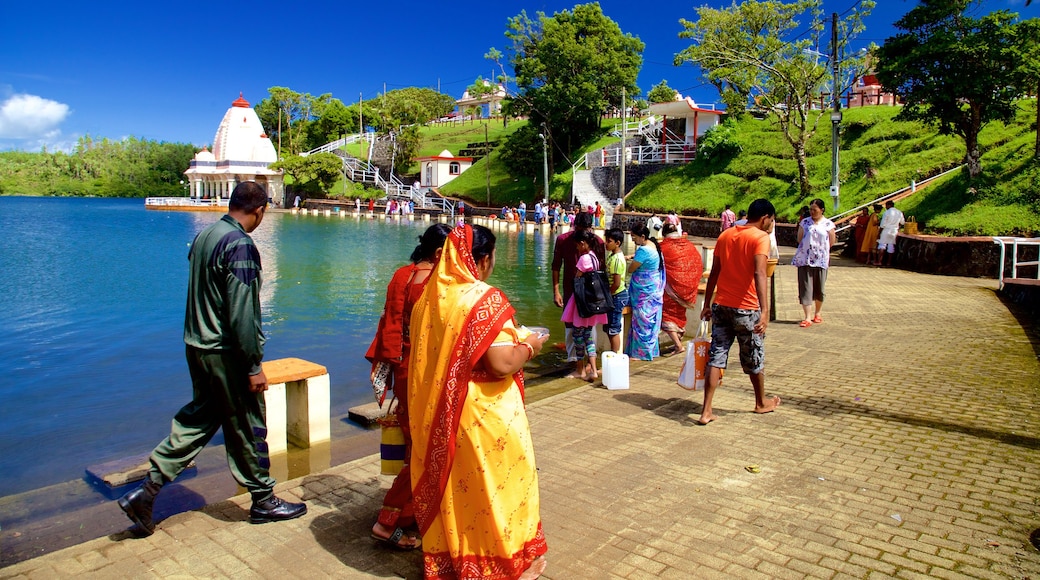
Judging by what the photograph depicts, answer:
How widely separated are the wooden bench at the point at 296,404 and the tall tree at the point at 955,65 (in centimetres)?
1725

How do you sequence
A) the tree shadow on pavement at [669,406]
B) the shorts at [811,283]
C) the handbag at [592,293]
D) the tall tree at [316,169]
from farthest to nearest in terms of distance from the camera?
the tall tree at [316,169] < the shorts at [811,283] < the handbag at [592,293] < the tree shadow on pavement at [669,406]

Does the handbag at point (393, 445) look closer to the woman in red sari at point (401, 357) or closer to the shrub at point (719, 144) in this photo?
the woman in red sari at point (401, 357)

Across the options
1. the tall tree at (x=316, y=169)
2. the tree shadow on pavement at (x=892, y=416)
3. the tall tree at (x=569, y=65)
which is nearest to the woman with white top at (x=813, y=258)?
the tree shadow on pavement at (x=892, y=416)

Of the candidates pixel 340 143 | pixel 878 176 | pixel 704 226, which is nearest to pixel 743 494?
pixel 878 176

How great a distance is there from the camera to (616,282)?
7230 mm

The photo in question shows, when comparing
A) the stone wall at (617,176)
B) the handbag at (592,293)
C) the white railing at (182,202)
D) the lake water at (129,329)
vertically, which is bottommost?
the lake water at (129,329)

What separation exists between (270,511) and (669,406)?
3527 mm

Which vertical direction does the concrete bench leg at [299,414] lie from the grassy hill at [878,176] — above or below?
below

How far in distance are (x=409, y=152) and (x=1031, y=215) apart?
5362cm

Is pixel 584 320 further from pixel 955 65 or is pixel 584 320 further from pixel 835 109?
pixel 835 109

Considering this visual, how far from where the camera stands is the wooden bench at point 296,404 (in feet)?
18.0

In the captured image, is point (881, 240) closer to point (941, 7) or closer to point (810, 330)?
point (941, 7)

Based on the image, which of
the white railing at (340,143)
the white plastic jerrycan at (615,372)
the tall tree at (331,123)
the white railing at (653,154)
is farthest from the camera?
the tall tree at (331,123)

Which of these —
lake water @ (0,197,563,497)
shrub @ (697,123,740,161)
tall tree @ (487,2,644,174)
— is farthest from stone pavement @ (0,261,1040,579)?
tall tree @ (487,2,644,174)
